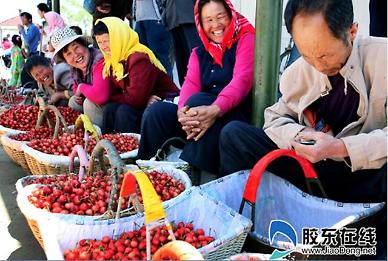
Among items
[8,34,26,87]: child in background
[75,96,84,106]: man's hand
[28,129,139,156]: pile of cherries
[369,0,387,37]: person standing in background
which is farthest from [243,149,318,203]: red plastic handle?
[8,34,26,87]: child in background

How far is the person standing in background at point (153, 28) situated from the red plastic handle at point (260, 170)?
2.75 m

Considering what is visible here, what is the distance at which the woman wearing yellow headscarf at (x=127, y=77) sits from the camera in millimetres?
3055

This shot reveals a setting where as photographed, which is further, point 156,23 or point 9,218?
point 156,23

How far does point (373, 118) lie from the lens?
1.59 meters

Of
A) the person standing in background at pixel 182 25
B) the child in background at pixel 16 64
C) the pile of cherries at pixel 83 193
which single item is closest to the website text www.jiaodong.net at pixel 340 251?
the pile of cherries at pixel 83 193

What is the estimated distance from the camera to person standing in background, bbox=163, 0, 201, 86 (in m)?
3.33

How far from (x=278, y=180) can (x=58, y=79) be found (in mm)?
2984

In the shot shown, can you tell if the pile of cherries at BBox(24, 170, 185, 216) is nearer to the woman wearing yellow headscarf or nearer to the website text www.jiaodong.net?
the website text www.jiaodong.net

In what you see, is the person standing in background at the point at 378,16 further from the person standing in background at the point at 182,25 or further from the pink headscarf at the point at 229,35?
the person standing in background at the point at 182,25

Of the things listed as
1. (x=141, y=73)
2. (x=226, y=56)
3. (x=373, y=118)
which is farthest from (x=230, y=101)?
(x=141, y=73)

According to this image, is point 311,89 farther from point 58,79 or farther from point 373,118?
point 58,79

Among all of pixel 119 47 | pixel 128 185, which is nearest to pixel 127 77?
pixel 119 47

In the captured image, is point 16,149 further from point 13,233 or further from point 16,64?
point 16,64

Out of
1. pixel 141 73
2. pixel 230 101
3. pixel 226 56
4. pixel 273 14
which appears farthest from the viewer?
pixel 141 73
